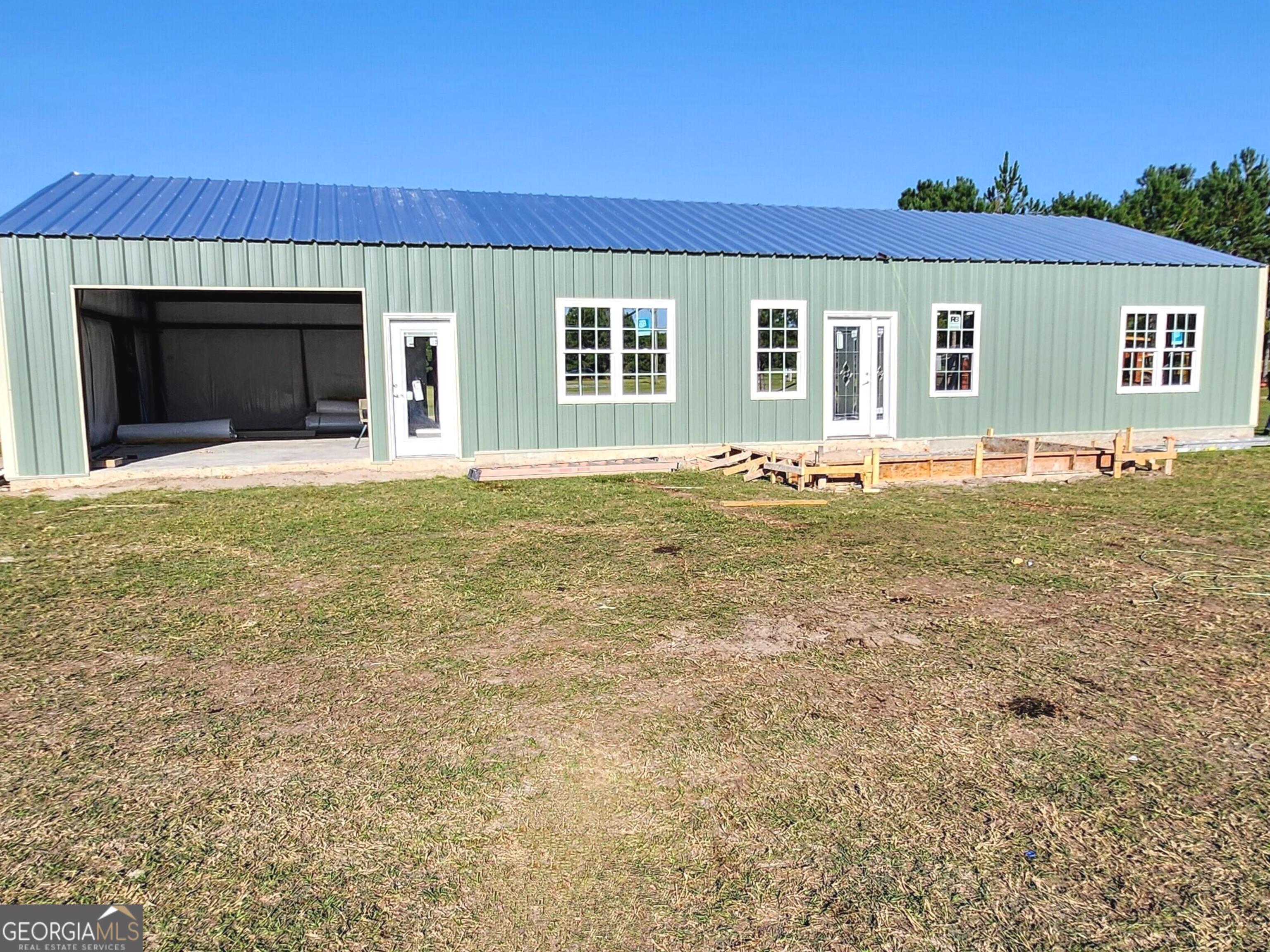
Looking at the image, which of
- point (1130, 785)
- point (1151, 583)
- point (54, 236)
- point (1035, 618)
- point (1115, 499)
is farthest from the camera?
point (54, 236)

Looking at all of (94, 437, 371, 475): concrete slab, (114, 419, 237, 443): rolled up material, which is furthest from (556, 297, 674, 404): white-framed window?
(114, 419, 237, 443): rolled up material

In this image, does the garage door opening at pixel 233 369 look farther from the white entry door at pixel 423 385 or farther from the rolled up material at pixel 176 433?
the white entry door at pixel 423 385

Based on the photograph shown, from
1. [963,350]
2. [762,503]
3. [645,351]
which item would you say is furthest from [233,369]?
[963,350]

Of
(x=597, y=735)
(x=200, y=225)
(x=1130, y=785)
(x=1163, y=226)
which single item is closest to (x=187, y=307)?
(x=200, y=225)

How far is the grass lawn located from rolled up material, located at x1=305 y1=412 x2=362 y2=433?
11.6 meters

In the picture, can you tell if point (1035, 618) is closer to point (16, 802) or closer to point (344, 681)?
point (344, 681)

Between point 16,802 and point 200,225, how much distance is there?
10.7 meters

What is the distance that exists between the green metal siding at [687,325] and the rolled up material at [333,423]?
6.69 m

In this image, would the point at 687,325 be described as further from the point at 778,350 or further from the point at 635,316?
the point at 778,350

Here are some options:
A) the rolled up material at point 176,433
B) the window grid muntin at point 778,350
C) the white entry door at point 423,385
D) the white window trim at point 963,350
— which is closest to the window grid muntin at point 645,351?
the window grid muntin at point 778,350

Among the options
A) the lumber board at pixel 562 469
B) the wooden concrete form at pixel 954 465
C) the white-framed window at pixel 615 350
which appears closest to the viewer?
the wooden concrete form at pixel 954 465

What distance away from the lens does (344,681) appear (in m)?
4.27

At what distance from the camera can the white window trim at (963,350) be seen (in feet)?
47.9

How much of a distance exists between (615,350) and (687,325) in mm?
1225
